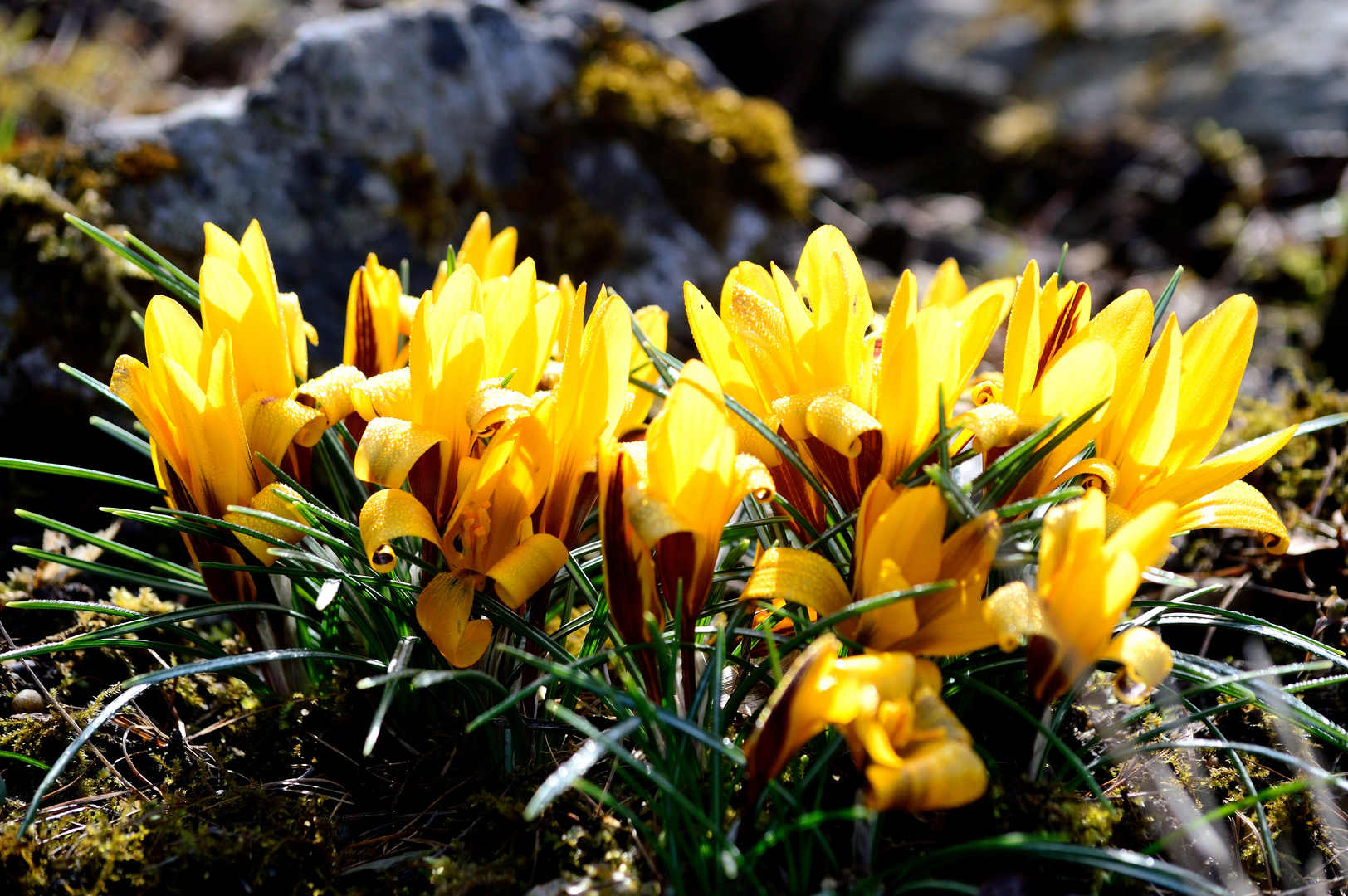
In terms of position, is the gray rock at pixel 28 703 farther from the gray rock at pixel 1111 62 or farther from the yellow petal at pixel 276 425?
the gray rock at pixel 1111 62

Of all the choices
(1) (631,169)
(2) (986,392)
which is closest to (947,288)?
(2) (986,392)

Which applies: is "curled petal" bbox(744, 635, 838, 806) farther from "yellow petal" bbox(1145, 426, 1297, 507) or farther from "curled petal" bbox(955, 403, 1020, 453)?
"yellow petal" bbox(1145, 426, 1297, 507)

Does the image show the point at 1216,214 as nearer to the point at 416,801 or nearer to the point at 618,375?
the point at 618,375

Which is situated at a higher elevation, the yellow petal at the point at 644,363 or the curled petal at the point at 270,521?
the yellow petal at the point at 644,363

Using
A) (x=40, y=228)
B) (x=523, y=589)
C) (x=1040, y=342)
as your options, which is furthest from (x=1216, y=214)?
(x=40, y=228)

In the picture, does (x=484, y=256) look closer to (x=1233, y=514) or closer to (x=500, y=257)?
(x=500, y=257)

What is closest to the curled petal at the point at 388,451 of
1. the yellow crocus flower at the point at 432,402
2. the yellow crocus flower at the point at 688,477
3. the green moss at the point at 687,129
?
the yellow crocus flower at the point at 432,402
